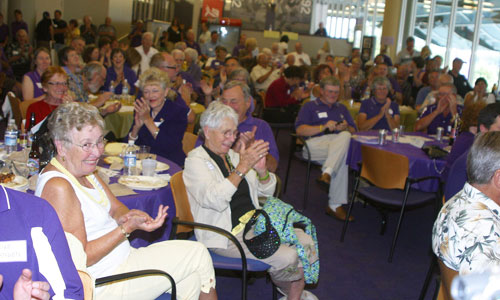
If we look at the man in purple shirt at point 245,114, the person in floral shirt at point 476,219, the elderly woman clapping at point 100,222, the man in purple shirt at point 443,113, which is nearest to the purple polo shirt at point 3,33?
the man in purple shirt at point 245,114

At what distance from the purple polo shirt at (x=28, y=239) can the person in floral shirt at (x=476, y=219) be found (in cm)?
152

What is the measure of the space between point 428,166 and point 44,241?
11.9 feet

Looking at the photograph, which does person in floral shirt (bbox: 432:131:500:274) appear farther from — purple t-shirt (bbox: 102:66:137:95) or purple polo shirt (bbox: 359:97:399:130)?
purple t-shirt (bbox: 102:66:137:95)

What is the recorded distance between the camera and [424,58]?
526 inches

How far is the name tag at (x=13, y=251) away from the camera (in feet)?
5.36

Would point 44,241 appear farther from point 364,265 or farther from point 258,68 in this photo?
point 258,68

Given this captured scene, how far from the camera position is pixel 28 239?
5.46 ft

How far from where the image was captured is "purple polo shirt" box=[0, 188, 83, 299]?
5.40ft

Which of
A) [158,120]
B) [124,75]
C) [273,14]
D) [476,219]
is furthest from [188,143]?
[273,14]

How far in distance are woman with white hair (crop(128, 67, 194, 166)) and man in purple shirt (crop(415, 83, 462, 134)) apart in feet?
10.5

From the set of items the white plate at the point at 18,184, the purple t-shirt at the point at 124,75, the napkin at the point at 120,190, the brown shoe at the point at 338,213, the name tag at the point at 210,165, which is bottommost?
the brown shoe at the point at 338,213

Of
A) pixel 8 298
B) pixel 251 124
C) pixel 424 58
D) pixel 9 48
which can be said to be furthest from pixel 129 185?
pixel 424 58

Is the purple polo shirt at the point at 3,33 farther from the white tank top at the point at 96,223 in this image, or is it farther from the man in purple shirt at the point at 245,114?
the white tank top at the point at 96,223

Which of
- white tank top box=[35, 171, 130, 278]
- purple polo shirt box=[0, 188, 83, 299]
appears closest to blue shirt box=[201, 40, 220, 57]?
white tank top box=[35, 171, 130, 278]
